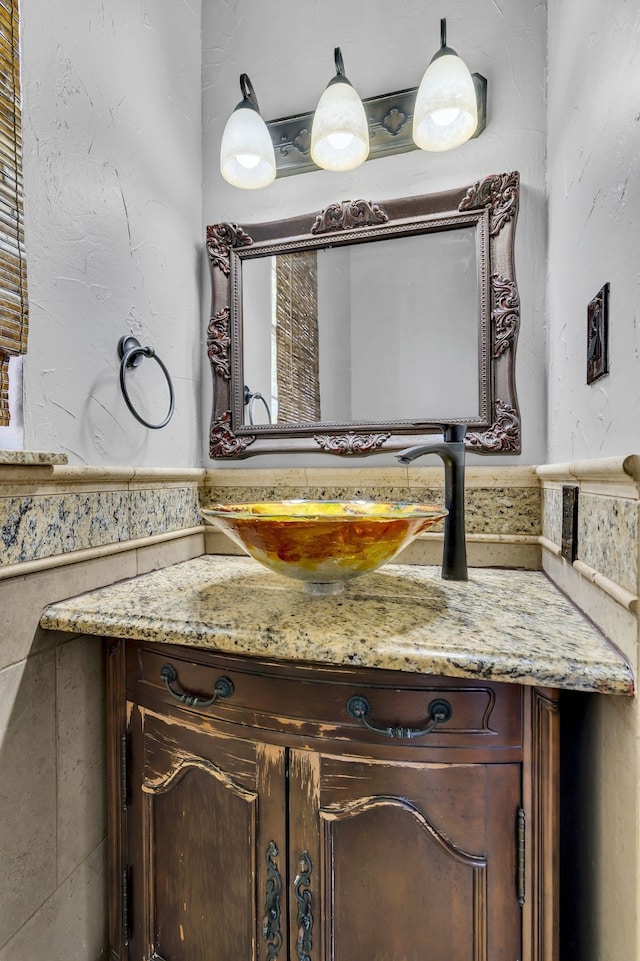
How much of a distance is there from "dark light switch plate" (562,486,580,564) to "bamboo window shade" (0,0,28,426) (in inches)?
39.1

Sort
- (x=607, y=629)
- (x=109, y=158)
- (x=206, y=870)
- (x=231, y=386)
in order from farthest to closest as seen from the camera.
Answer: (x=231, y=386) < (x=109, y=158) < (x=206, y=870) < (x=607, y=629)

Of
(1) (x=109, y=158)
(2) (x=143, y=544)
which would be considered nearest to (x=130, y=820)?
(2) (x=143, y=544)

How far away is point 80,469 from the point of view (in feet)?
2.80

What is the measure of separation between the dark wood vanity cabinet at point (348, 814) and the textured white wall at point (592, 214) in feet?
1.49

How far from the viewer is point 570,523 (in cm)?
80

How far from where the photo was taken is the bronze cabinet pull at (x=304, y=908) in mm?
689

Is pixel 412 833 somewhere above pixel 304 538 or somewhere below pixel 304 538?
below

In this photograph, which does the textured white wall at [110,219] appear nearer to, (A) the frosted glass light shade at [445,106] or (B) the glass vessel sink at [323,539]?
(B) the glass vessel sink at [323,539]

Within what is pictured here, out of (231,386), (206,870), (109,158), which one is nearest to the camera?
(206,870)

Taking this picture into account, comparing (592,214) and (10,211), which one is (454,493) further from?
(10,211)

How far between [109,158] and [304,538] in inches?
38.0

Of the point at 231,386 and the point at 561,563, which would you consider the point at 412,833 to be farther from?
the point at 231,386

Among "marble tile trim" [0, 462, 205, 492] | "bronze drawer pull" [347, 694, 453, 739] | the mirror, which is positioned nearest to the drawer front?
"bronze drawer pull" [347, 694, 453, 739]

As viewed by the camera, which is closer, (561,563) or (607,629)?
(607,629)
